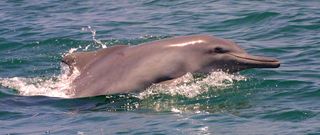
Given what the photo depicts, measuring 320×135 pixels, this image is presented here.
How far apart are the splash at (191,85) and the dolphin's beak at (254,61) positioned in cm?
35

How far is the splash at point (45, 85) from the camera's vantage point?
14798 mm

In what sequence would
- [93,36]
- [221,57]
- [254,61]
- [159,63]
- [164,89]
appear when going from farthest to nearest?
[93,36] < [221,57] < [254,61] < [159,63] < [164,89]

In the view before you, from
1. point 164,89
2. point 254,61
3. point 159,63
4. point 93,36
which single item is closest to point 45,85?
point 159,63

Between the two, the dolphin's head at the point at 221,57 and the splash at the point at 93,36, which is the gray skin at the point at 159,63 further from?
the splash at the point at 93,36

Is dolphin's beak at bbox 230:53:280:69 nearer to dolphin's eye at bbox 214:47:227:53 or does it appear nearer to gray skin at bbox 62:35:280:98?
gray skin at bbox 62:35:280:98

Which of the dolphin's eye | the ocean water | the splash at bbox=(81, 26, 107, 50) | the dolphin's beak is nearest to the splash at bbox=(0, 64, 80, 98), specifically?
the ocean water

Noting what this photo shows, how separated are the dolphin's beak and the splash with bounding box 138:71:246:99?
349 mm

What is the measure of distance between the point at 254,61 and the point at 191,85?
1323mm

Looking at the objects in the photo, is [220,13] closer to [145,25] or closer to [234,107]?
[145,25]

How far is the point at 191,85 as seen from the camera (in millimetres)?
13742

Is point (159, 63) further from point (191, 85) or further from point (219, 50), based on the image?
point (219, 50)

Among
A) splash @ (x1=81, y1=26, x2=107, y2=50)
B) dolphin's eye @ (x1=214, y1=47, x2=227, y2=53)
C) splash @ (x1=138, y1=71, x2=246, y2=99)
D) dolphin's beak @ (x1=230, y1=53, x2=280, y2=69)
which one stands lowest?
→ splash @ (x1=138, y1=71, x2=246, y2=99)

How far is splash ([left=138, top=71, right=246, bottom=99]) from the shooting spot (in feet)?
44.8

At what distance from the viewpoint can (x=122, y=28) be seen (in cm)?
2236
